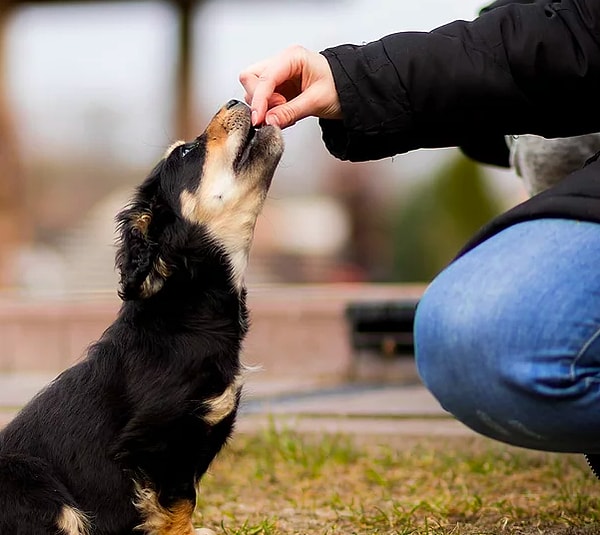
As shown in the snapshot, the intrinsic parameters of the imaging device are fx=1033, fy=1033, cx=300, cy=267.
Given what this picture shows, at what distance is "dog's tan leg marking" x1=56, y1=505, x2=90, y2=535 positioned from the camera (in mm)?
2670

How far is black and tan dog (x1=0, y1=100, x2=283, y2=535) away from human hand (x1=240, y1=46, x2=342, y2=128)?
51cm

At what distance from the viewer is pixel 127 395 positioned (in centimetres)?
287

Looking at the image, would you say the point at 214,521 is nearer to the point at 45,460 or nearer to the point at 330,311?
the point at 45,460

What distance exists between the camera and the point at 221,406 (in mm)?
2875

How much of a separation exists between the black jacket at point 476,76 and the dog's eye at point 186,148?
88cm

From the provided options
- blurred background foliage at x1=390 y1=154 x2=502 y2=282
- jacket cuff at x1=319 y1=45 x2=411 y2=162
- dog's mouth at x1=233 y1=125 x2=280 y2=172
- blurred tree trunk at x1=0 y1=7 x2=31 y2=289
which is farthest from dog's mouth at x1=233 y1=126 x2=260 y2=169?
blurred tree trunk at x1=0 y1=7 x2=31 y2=289

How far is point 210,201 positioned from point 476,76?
106 centimetres

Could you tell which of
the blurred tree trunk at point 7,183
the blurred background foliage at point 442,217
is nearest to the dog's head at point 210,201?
the blurred background foliage at point 442,217

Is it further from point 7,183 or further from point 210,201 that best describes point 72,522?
point 7,183

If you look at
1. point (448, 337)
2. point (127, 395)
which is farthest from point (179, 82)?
point (448, 337)

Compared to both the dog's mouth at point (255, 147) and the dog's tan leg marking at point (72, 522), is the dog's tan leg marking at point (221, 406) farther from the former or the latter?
the dog's mouth at point (255, 147)

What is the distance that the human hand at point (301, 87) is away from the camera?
2.41m

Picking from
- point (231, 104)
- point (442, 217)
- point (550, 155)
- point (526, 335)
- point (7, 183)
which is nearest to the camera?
point (526, 335)

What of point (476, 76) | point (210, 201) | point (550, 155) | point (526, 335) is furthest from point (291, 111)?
point (550, 155)
